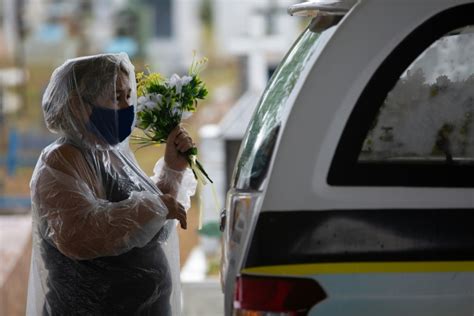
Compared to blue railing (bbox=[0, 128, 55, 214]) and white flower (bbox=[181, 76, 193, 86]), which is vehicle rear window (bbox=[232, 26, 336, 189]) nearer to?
white flower (bbox=[181, 76, 193, 86])

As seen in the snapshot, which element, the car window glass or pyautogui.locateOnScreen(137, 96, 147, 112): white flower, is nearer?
the car window glass

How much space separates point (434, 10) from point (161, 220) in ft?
4.56

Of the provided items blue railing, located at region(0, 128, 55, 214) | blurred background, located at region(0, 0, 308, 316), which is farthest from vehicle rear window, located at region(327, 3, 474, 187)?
blue railing, located at region(0, 128, 55, 214)

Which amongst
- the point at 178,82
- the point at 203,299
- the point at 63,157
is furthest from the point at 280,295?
the point at 203,299

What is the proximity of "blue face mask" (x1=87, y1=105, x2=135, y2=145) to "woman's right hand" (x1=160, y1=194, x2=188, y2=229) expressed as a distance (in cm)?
30

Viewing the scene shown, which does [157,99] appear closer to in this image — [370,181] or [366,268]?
[370,181]

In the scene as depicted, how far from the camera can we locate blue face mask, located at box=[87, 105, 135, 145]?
11.8 feet

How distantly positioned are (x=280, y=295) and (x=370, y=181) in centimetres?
41

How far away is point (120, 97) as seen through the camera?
370cm

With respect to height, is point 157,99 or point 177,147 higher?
point 157,99

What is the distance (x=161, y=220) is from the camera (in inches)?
141

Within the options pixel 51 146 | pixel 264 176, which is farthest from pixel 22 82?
pixel 264 176

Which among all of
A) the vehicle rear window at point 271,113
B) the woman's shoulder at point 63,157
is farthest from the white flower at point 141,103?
the vehicle rear window at point 271,113

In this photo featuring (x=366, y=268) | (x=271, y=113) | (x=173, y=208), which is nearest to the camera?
(x=366, y=268)
